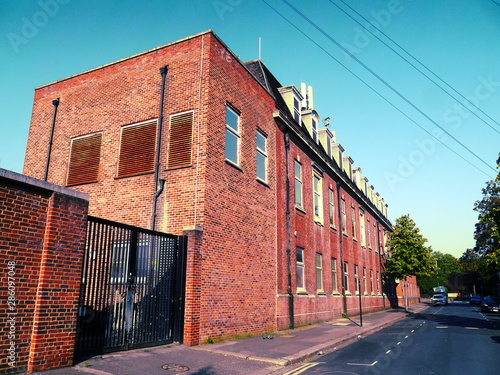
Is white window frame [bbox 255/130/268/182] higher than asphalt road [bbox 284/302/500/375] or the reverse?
higher

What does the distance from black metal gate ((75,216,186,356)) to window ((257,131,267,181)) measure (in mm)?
5751

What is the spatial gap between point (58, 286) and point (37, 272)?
48cm

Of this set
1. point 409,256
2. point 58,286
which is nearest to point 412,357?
point 58,286

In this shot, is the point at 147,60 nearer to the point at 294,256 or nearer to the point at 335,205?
the point at 294,256

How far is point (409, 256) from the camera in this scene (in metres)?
34.8

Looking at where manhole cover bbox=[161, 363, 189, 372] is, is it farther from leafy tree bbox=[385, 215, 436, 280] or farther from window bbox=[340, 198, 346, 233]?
leafy tree bbox=[385, 215, 436, 280]

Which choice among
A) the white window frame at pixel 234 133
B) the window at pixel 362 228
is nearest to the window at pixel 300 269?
the white window frame at pixel 234 133

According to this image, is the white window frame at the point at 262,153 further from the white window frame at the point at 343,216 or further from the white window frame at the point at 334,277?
the white window frame at the point at 343,216

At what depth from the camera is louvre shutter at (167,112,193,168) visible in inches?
481

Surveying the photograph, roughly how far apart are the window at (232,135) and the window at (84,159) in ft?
17.1

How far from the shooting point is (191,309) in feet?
33.7

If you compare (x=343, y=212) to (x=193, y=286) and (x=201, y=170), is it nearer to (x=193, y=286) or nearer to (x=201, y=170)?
(x=201, y=170)

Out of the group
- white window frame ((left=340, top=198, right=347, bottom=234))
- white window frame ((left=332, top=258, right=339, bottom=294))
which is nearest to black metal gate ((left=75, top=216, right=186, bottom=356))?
white window frame ((left=332, top=258, right=339, bottom=294))

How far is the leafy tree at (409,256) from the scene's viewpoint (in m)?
34.7
